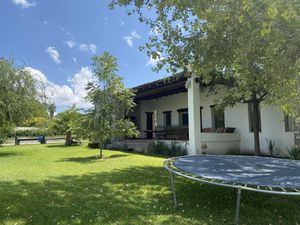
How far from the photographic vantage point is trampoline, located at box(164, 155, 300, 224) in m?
3.68

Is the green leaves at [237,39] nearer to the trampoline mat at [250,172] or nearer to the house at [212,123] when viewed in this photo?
the trampoline mat at [250,172]

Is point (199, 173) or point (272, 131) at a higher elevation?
point (272, 131)

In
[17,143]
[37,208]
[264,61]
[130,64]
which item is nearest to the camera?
[37,208]

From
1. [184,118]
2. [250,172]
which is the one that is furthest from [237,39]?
[184,118]

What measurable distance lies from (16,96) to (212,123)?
11.0 meters

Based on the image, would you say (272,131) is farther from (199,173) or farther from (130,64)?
(199,173)

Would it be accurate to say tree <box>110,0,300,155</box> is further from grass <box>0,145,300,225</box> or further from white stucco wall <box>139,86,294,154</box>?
white stucco wall <box>139,86,294,154</box>

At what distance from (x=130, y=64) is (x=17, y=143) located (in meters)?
15.1

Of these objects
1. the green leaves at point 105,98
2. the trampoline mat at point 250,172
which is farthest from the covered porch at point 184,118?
the trampoline mat at point 250,172

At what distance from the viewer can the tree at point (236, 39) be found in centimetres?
479

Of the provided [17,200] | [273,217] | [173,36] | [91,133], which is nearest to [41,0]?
[91,133]

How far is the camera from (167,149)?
14117 mm

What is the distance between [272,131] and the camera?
1265 cm

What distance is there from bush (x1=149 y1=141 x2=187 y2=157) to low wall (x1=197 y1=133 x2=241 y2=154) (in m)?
1.09
